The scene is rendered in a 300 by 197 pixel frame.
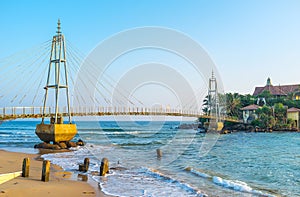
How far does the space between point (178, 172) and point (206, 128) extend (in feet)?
182

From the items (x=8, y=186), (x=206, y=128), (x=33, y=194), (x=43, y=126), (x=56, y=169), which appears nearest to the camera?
(x=33, y=194)

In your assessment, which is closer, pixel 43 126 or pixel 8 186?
pixel 8 186

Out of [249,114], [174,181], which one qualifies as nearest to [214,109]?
[249,114]

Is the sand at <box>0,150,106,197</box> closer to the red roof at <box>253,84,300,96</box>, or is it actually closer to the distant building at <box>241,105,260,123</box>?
the distant building at <box>241,105,260,123</box>

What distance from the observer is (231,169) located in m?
17.9

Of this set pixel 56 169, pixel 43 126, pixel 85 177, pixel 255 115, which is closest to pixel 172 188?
pixel 85 177

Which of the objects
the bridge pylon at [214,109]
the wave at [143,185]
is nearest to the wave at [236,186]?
the wave at [143,185]

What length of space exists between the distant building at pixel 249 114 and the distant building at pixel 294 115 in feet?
24.7

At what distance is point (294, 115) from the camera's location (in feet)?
228

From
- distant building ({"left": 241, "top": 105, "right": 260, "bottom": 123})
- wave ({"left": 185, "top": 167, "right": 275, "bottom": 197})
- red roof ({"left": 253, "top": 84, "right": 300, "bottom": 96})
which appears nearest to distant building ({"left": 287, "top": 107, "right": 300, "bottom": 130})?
distant building ({"left": 241, "top": 105, "right": 260, "bottom": 123})

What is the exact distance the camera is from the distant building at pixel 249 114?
7407 centimetres

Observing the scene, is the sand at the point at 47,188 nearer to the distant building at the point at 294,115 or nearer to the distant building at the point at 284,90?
the distant building at the point at 294,115

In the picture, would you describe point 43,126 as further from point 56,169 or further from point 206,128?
point 206,128

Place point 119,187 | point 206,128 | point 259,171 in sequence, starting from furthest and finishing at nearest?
point 206,128 < point 259,171 < point 119,187
